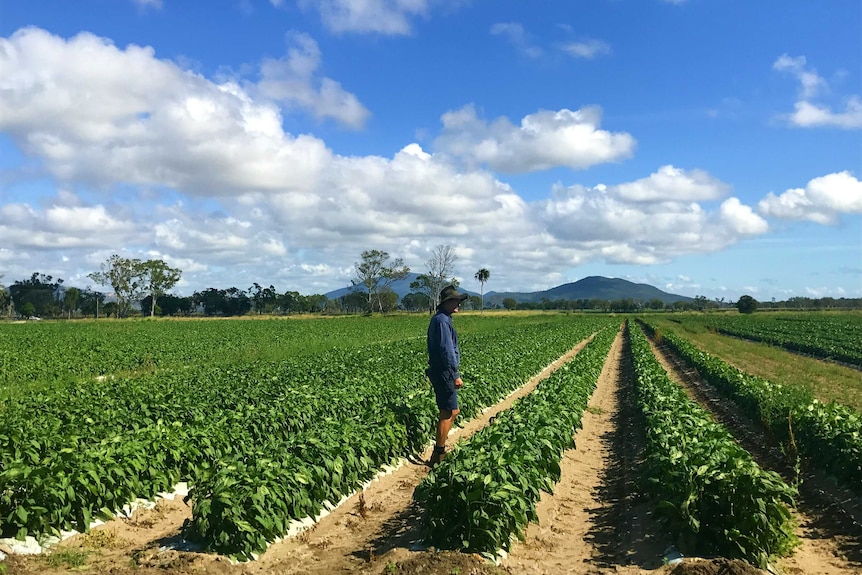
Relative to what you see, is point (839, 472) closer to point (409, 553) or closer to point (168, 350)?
point (409, 553)

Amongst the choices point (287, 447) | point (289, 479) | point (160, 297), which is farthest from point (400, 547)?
point (160, 297)

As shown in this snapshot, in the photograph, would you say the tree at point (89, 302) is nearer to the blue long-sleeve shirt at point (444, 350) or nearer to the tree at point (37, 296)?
the tree at point (37, 296)

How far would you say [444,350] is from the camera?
912 cm

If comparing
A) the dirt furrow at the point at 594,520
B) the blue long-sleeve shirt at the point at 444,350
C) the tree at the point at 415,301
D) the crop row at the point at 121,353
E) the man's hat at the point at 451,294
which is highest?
the tree at the point at 415,301

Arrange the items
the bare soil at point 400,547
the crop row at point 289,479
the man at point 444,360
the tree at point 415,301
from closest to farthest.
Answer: the bare soil at point 400,547
the crop row at point 289,479
the man at point 444,360
the tree at point 415,301

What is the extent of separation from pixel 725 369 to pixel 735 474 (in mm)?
15082

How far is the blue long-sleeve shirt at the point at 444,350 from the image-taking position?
9.12 m

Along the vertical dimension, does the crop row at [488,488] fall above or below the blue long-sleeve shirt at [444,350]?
below

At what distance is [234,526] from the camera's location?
222 inches

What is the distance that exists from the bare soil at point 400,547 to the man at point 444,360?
981mm

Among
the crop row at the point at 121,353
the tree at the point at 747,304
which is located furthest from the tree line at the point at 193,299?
the crop row at the point at 121,353

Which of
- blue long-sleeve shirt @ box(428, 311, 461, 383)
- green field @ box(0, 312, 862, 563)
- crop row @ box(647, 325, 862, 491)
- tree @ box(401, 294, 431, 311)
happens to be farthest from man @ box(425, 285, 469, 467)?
tree @ box(401, 294, 431, 311)

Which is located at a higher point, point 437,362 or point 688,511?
point 437,362

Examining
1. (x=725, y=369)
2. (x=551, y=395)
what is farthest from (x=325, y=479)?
(x=725, y=369)
